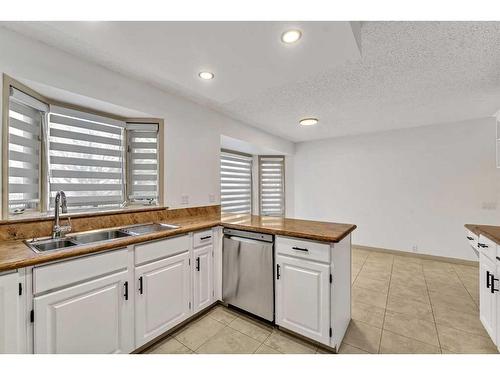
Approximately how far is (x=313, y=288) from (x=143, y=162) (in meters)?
2.20

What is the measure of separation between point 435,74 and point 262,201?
12.6 ft

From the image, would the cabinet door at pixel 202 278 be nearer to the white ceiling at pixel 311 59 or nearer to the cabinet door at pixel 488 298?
the white ceiling at pixel 311 59

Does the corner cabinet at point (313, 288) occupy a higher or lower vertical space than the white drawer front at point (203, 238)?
lower

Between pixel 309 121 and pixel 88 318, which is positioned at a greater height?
pixel 309 121

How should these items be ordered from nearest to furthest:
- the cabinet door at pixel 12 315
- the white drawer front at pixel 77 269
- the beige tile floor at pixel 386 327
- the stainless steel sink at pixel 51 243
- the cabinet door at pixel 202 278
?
the cabinet door at pixel 12 315
the white drawer front at pixel 77 269
the stainless steel sink at pixel 51 243
the beige tile floor at pixel 386 327
the cabinet door at pixel 202 278

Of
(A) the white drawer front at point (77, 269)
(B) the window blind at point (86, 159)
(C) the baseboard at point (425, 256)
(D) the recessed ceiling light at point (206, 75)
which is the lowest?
(C) the baseboard at point (425, 256)

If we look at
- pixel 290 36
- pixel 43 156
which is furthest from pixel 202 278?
pixel 290 36

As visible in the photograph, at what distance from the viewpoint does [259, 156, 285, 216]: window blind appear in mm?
5293

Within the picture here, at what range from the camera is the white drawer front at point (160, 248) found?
1.61 metres

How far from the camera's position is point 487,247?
5.70 ft

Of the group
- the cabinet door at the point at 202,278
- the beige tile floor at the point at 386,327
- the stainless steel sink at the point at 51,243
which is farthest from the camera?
the cabinet door at the point at 202,278

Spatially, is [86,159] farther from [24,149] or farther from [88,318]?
[88,318]

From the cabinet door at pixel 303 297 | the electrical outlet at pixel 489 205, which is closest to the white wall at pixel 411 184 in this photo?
the electrical outlet at pixel 489 205

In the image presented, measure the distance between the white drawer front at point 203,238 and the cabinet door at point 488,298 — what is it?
235 centimetres
